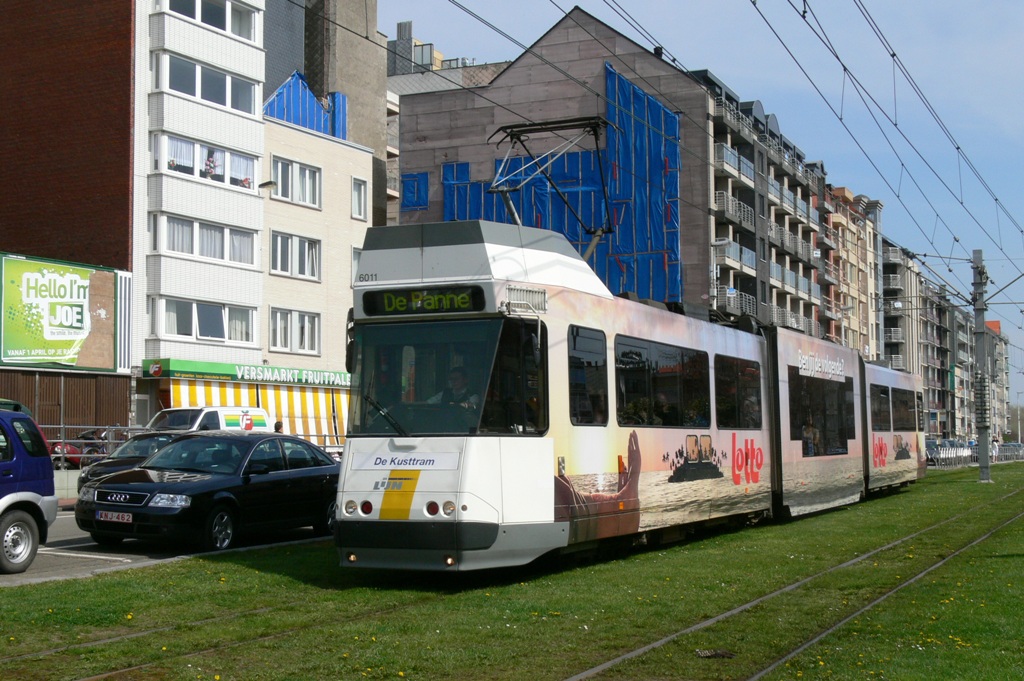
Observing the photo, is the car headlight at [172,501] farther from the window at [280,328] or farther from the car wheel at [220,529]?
the window at [280,328]

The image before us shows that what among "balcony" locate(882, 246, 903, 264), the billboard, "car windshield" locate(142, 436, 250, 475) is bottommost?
"car windshield" locate(142, 436, 250, 475)

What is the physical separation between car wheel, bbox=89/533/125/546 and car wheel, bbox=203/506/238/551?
1.22m

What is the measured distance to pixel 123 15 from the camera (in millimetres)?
42969

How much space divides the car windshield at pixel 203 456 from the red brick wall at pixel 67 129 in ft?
89.4

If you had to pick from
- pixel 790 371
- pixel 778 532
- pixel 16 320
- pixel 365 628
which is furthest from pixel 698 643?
pixel 16 320

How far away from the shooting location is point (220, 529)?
15664 millimetres

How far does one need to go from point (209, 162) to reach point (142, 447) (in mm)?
25081

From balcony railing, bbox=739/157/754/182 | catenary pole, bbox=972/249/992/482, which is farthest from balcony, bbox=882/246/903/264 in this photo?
catenary pole, bbox=972/249/992/482

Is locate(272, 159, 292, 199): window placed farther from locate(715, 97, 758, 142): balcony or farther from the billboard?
locate(715, 97, 758, 142): balcony

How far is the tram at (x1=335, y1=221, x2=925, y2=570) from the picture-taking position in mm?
12125

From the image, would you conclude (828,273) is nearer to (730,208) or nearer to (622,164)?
(730,208)

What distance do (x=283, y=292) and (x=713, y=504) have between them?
3324 centimetres

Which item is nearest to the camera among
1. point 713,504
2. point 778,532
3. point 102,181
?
point 713,504

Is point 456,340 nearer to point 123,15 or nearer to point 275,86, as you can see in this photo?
point 123,15
